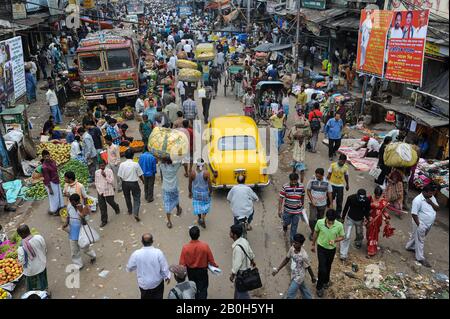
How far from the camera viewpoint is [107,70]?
55.7ft

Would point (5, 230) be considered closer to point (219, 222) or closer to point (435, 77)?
point (219, 222)

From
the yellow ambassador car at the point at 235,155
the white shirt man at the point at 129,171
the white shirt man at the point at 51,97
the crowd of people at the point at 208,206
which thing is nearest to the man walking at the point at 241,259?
the crowd of people at the point at 208,206

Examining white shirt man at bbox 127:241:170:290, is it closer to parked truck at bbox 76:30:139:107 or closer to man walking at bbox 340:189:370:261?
man walking at bbox 340:189:370:261

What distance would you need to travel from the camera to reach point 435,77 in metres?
14.2

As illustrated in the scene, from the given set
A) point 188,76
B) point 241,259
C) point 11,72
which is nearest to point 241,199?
point 241,259

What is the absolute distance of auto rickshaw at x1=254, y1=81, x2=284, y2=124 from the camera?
15.7 m

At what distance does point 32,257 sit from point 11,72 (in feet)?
32.2

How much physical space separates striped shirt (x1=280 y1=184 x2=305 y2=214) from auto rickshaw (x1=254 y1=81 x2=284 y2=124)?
8.48 meters

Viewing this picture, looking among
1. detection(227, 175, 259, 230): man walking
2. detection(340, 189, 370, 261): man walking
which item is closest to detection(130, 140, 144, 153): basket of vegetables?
detection(227, 175, 259, 230): man walking

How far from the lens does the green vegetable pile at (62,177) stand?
10.4 meters

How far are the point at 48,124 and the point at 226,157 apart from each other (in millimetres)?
7069
